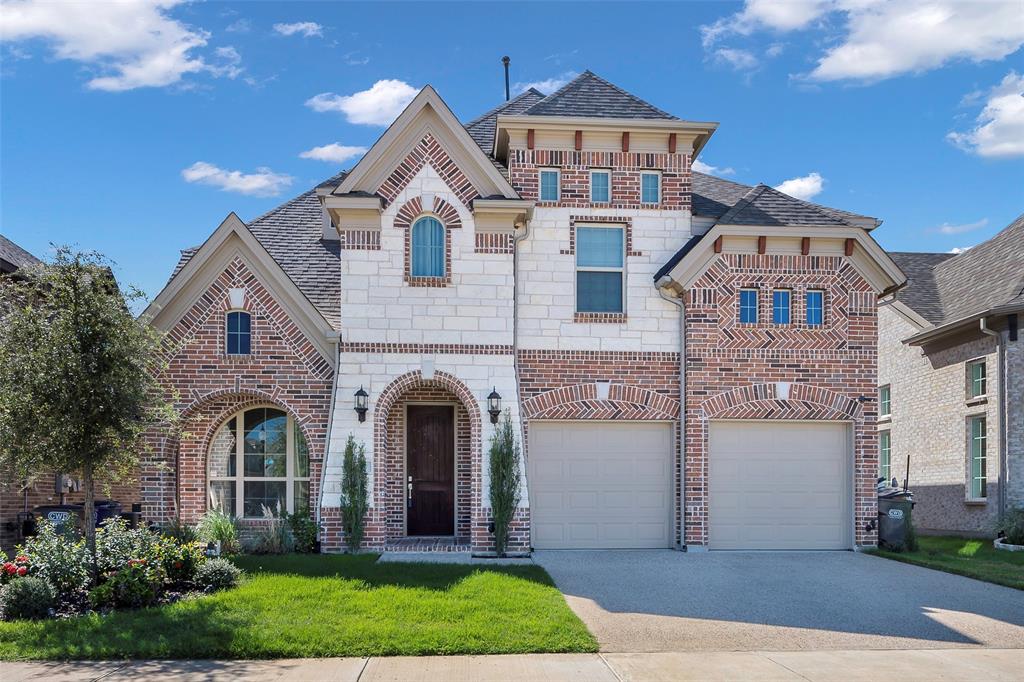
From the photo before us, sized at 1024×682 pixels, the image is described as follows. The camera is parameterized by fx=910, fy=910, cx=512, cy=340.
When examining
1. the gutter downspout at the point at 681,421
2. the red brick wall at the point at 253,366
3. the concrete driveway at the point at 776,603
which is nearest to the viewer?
the concrete driveway at the point at 776,603

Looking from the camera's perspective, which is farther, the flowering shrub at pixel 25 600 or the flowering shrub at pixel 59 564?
the flowering shrub at pixel 59 564

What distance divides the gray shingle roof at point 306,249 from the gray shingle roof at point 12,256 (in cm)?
265

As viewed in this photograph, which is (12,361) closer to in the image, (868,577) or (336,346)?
(336,346)

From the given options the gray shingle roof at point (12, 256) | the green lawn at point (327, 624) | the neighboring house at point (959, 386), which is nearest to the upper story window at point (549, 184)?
the green lawn at point (327, 624)

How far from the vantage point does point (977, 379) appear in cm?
1998

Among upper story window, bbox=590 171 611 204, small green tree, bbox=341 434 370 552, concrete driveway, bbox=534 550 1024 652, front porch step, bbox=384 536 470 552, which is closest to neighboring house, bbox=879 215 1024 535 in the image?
concrete driveway, bbox=534 550 1024 652

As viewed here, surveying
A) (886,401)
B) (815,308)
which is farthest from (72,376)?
(886,401)

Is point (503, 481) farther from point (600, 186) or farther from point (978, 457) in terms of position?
point (978, 457)

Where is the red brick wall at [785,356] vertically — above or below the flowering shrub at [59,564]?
above

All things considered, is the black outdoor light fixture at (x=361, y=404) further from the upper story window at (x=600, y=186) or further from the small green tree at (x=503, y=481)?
the upper story window at (x=600, y=186)

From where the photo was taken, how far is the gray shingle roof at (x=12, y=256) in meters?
15.9

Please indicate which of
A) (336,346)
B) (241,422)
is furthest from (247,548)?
(336,346)

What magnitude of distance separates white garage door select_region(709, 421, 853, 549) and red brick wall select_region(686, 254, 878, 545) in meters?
0.29

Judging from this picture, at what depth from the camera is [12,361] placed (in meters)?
10.9
